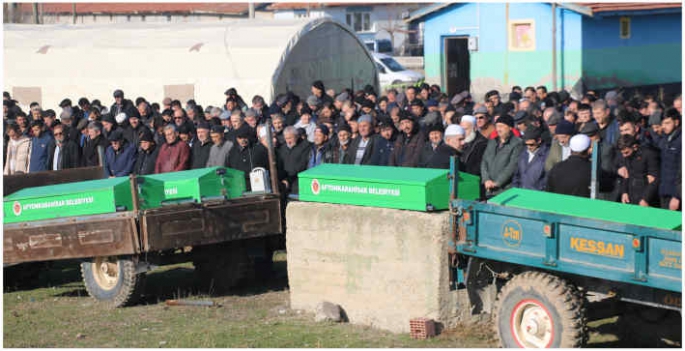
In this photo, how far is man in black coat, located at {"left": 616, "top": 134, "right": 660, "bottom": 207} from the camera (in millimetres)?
10562

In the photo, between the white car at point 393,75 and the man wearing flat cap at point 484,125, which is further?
the white car at point 393,75

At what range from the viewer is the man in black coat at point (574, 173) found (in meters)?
9.55

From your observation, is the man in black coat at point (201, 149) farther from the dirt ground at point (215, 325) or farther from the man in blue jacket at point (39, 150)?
the man in blue jacket at point (39, 150)

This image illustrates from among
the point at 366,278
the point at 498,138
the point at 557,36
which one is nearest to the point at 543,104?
the point at 498,138

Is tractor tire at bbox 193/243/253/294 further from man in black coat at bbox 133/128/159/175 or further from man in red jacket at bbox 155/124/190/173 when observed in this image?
man in black coat at bbox 133/128/159/175

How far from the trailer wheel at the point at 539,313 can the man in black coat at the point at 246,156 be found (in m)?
4.65

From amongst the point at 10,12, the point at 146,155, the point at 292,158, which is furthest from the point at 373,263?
the point at 10,12

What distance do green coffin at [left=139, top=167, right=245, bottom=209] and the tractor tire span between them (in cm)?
66

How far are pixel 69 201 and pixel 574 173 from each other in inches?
205

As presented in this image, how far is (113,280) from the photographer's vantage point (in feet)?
39.0

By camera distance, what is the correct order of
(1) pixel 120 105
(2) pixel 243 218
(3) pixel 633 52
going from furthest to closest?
(3) pixel 633 52, (1) pixel 120 105, (2) pixel 243 218

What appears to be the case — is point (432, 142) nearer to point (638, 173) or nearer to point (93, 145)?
point (638, 173)

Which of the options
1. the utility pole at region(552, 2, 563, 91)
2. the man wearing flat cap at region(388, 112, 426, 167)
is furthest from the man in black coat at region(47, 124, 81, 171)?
the utility pole at region(552, 2, 563, 91)

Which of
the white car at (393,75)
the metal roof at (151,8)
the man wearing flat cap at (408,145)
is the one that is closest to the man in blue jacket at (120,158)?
the man wearing flat cap at (408,145)
